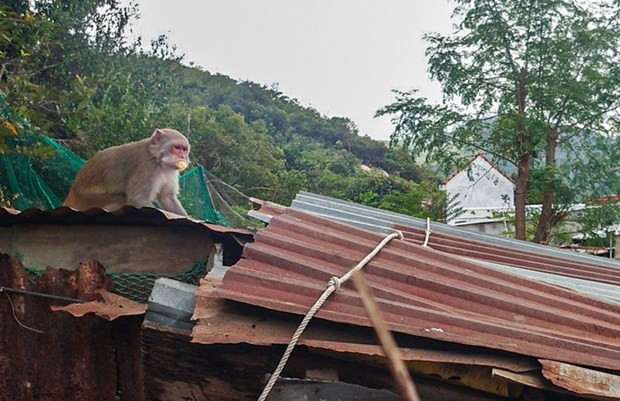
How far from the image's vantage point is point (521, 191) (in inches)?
466

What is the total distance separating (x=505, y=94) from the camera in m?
12.2

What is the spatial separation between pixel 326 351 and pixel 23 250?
7.36 feet

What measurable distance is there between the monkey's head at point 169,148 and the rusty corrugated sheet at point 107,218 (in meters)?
1.84

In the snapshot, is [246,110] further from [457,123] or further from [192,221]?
[192,221]

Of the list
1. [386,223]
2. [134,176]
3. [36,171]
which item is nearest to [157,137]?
[134,176]

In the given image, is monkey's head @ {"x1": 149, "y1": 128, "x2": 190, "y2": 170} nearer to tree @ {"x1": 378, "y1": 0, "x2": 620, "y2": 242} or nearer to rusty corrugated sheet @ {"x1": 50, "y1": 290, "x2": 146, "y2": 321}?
rusty corrugated sheet @ {"x1": 50, "y1": 290, "x2": 146, "y2": 321}

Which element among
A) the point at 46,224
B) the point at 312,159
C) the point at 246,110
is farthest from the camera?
the point at 246,110

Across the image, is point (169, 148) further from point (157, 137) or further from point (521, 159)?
point (521, 159)

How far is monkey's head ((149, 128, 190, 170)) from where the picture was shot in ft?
17.2

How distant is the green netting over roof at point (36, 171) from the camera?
4.77 meters

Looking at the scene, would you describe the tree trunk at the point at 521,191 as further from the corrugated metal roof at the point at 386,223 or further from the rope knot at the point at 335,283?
the rope knot at the point at 335,283

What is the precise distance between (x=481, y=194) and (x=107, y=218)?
63.3 ft

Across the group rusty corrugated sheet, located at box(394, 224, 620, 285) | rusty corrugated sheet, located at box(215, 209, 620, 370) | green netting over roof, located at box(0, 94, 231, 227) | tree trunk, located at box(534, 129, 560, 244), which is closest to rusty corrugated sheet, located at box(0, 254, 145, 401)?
rusty corrugated sheet, located at box(215, 209, 620, 370)

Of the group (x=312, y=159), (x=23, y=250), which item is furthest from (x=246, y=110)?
(x=23, y=250)
